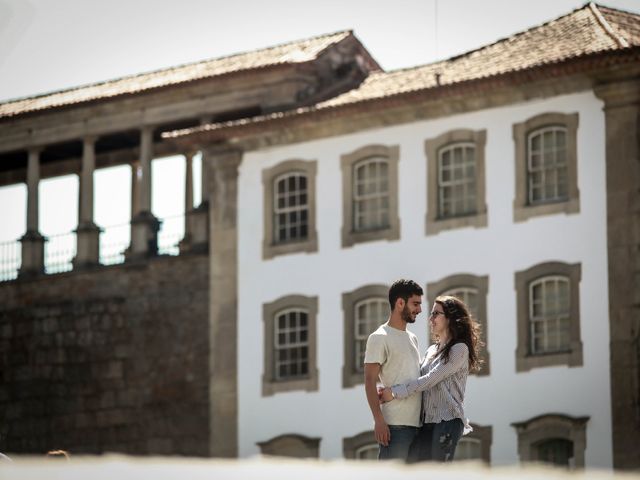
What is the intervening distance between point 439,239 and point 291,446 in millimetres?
4496

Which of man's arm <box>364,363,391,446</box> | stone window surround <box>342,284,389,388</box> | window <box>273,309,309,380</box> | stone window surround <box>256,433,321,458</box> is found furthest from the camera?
window <box>273,309,309,380</box>

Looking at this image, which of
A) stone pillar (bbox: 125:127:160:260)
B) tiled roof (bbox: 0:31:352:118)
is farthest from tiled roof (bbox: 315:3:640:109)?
stone pillar (bbox: 125:127:160:260)

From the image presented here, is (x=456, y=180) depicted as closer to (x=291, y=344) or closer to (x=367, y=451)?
(x=291, y=344)

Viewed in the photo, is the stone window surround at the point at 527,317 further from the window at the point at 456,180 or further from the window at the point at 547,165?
the window at the point at 456,180

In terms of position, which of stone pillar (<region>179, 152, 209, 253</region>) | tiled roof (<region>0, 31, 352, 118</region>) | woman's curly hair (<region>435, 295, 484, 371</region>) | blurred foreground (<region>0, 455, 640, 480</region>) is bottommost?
blurred foreground (<region>0, 455, 640, 480</region>)

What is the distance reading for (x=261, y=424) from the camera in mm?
32188

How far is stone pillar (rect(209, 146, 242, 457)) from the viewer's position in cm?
3266

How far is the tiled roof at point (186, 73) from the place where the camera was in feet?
113

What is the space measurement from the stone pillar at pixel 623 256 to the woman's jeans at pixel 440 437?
55.7 feet

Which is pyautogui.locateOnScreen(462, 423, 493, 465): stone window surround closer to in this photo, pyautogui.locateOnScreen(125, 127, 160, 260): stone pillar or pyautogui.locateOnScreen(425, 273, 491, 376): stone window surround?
pyautogui.locateOnScreen(425, 273, 491, 376): stone window surround

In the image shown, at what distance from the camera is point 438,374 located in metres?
11.0

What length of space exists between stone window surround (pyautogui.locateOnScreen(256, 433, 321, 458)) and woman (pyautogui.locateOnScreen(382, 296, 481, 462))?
20.1m

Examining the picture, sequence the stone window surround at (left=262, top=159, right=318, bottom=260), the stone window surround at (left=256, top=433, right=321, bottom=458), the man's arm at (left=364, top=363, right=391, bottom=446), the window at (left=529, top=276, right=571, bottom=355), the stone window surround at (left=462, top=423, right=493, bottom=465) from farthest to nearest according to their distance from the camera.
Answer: the stone window surround at (left=262, top=159, right=318, bottom=260)
the stone window surround at (left=256, top=433, right=321, bottom=458)
the stone window surround at (left=462, top=423, right=493, bottom=465)
the window at (left=529, top=276, right=571, bottom=355)
the man's arm at (left=364, top=363, right=391, bottom=446)

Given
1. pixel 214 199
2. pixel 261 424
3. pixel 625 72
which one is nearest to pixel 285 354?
pixel 261 424
